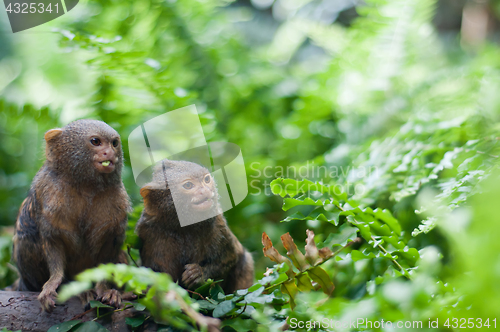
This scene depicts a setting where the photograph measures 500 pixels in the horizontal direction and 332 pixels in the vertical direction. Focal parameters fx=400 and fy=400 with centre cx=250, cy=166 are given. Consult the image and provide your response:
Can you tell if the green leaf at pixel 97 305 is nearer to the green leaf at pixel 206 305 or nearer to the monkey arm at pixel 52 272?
the monkey arm at pixel 52 272

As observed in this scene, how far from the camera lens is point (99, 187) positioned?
2.81 m

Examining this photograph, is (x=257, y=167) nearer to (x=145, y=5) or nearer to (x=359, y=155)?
(x=359, y=155)

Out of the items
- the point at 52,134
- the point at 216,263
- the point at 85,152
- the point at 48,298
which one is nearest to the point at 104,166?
the point at 85,152

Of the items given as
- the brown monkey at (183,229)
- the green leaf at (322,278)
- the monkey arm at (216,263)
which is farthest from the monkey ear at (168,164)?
the green leaf at (322,278)

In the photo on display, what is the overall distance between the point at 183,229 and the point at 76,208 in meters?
0.75

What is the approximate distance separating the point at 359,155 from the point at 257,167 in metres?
1.22

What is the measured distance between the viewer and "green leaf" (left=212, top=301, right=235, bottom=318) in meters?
2.33

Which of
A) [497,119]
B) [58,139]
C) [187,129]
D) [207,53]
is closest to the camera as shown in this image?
[58,139]

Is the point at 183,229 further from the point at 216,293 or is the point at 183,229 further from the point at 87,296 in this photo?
the point at 87,296

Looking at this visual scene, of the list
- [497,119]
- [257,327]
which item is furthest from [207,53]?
[257,327]

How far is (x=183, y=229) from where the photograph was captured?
9.53 ft

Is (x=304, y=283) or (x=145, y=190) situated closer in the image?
(x=304, y=283)

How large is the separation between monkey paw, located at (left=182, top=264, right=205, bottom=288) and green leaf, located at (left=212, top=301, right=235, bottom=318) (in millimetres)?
439

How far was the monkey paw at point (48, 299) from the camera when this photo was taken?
2.61 metres
